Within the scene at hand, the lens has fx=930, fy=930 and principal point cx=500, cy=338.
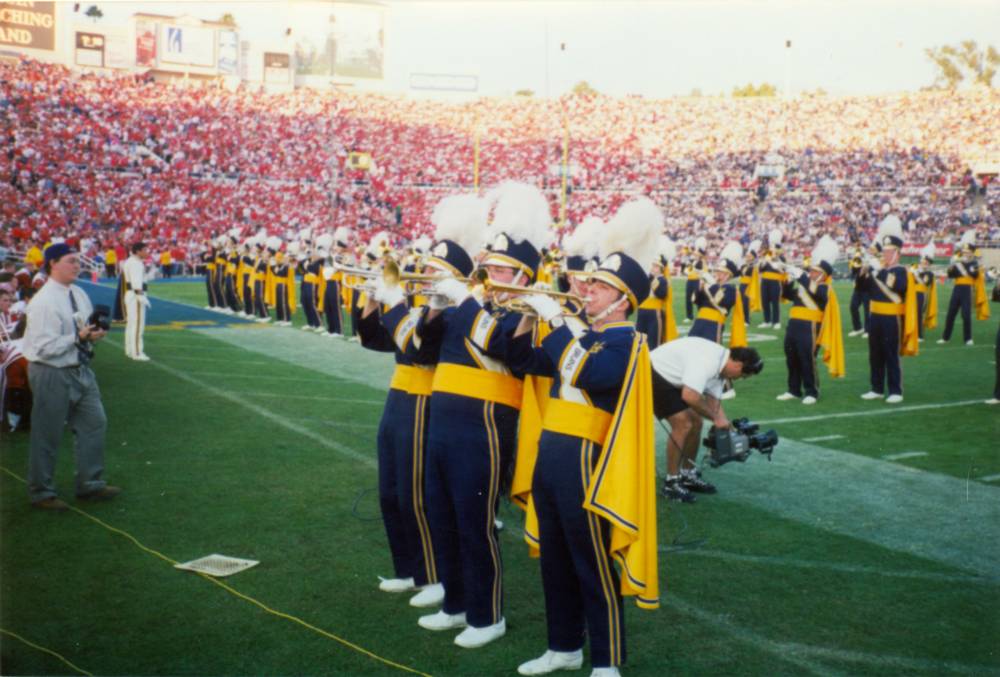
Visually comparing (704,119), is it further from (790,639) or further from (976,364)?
(790,639)

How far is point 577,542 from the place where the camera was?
3.96m

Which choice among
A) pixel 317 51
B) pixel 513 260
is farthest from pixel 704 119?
pixel 513 260

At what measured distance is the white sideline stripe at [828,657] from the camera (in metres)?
4.23

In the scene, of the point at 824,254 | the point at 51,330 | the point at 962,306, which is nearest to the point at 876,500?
the point at 824,254

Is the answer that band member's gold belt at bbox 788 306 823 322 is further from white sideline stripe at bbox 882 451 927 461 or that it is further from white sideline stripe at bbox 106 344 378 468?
white sideline stripe at bbox 106 344 378 468

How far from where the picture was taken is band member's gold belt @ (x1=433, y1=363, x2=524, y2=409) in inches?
175

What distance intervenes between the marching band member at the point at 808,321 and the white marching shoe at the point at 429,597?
7.29 metres

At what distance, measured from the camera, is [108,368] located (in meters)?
12.9

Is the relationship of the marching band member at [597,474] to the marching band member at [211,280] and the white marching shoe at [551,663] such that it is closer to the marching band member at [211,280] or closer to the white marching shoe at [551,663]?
the white marching shoe at [551,663]

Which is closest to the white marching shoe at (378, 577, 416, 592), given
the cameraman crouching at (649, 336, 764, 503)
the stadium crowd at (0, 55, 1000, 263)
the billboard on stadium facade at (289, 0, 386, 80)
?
the cameraman crouching at (649, 336, 764, 503)

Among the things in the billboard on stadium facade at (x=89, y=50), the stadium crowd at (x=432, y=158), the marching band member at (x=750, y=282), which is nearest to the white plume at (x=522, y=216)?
the marching band member at (x=750, y=282)

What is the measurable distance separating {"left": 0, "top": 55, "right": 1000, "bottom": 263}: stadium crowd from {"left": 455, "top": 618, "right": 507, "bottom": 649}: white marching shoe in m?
29.4

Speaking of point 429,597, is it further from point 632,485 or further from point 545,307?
point 545,307

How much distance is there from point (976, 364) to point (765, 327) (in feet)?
18.8
